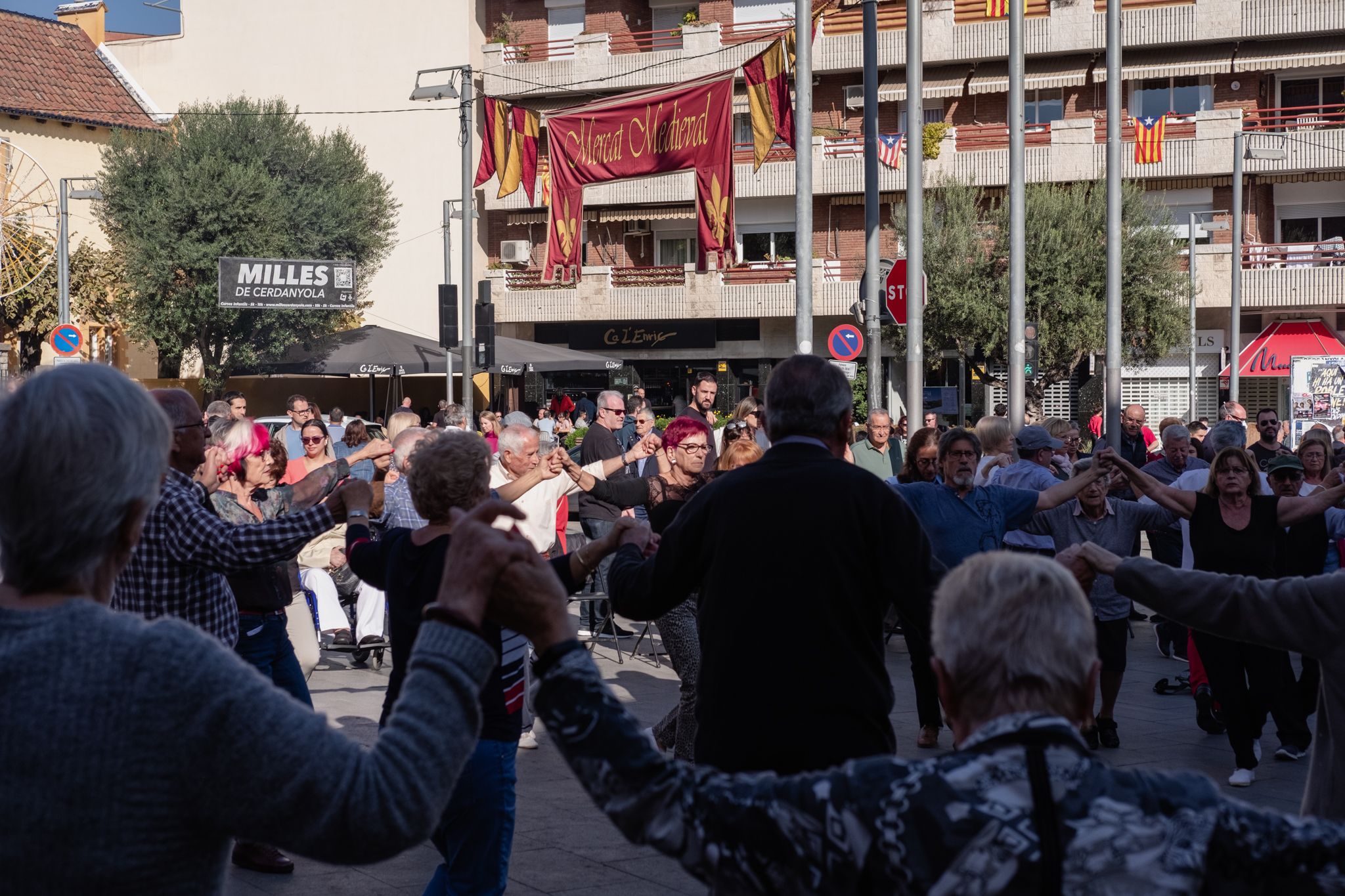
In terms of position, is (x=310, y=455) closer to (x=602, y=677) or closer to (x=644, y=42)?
(x=602, y=677)

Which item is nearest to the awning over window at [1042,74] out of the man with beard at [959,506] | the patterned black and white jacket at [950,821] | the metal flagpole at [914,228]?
the metal flagpole at [914,228]

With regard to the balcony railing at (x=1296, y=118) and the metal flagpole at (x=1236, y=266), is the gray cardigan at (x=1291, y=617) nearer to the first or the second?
the metal flagpole at (x=1236, y=266)

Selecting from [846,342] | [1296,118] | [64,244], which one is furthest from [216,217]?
[1296,118]

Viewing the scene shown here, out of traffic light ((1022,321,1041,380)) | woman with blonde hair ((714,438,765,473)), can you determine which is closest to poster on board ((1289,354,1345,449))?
traffic light ((1022,321,1041,380))

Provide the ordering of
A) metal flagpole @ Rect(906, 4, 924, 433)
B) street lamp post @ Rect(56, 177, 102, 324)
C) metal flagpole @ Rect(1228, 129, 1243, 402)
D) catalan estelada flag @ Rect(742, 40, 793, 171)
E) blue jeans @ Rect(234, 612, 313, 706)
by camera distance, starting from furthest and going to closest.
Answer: metal flagpole @ Rect(1228, 129, 1243, 402) → street lamp post @ Rect(56, 177, 102, 324) → metal flagpole @ Rect(906, 4, 924, 433) → catalan estelada flag @ Rect(742, 40, 793, 171) → blue jeans @ Rect(234, 612, 313, 706)

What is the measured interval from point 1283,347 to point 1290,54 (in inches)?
287

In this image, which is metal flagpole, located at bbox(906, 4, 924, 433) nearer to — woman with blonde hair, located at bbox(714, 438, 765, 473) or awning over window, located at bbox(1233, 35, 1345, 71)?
woman with blonde hair, located at bbox(714, 438, 765, 473)

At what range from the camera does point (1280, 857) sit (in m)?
1.97

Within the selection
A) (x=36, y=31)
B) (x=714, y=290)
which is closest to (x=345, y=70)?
(x=36, y=31)

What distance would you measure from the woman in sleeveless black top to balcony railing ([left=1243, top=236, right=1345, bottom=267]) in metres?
31.4

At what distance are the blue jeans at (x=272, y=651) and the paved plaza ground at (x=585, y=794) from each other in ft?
2.68

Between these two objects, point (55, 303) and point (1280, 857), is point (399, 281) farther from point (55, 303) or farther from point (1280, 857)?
point (1280, 857)

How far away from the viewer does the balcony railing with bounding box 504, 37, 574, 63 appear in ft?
137

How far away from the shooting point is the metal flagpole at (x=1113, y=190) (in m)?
25.0
